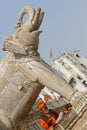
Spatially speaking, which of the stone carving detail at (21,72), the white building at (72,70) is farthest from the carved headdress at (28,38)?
the white building at (72,70)

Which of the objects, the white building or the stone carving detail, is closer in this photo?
the stone carving detail

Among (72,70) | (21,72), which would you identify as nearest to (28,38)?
(21,72)

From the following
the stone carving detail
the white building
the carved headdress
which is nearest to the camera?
the stone carving detail

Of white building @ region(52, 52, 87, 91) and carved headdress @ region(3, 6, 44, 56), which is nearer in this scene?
carved headdress @ region(3, 6, 44, 56)

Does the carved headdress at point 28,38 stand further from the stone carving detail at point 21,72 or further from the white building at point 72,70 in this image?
the white building at point 72,70

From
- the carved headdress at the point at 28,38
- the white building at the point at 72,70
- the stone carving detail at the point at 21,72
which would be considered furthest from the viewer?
the white building at the point at 72,70

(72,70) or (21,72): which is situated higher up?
(21,72)

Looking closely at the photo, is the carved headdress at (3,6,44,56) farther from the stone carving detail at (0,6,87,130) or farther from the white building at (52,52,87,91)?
the white building at (52,52,87,91)

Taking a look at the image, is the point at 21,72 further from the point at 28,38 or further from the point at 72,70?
the point at 72,70

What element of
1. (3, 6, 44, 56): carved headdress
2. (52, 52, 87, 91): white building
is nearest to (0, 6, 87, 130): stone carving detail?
(3, 6, 44, 56): carved headdress

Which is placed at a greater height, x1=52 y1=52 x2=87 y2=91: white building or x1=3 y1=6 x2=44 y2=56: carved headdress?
x1=3 y1=6 x2=44 y2=56: carved headdress

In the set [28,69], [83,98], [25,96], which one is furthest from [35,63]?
[83,98]

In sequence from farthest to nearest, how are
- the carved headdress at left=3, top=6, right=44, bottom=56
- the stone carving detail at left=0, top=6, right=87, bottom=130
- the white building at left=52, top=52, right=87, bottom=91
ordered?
1. the white building at left=52, top=52, right=87, bottom=91
2. the carved headdress at left=3, top=6, right=44, bottom=56
3. the stone carving detail at left=0, top=6, right=87, bottom=130

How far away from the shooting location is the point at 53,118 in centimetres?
1326
